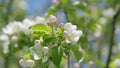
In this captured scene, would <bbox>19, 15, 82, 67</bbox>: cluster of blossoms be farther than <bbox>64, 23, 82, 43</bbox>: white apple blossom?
No

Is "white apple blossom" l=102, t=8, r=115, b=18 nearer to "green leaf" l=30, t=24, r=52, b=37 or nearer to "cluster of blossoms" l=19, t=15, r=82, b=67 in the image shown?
"cluster of blossoms" l=19, t=15, r=82, b=67

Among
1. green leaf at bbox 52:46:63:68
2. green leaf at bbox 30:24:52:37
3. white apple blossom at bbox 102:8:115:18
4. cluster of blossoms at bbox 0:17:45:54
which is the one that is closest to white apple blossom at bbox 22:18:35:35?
cluster of blossoms at bbox 0:17:45:54

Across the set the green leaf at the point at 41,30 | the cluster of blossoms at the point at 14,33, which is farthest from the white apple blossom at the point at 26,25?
the green leaf at the point at 41,30

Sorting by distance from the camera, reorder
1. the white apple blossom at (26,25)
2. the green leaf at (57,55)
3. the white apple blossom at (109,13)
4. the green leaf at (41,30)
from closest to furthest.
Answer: the green leaf at (57,55) < the green leaf at (41,30) < the white apple blossom at (26,25) < the white apple blossom at (109,13)

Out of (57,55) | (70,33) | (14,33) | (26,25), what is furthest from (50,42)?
(14,33)

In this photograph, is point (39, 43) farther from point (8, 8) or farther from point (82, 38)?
point (8, 8)

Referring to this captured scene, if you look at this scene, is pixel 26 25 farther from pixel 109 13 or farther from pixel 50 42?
pixel 109 13

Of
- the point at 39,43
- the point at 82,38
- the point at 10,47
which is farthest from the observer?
the point at 10,47

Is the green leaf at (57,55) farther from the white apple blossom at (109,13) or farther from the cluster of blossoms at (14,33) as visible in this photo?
the white apple blossom at (109,13)

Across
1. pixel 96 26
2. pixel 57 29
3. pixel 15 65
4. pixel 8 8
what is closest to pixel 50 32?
pixel 57 29
